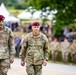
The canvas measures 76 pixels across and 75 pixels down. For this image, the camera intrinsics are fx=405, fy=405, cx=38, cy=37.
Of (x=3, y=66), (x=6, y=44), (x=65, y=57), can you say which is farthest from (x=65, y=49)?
(x=3, y=66)

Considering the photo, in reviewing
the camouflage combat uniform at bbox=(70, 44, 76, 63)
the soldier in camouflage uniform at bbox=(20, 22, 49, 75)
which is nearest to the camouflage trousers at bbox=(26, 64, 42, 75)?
the soldier in camouflage uniform at bbox=(20, 22, 49, 75)

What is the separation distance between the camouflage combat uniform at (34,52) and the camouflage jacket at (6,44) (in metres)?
0.41

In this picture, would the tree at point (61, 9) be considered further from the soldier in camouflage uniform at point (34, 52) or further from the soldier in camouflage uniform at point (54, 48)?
the soldier in camouflage uniform at point (34, 52)

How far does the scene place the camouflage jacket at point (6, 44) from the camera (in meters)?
9.48

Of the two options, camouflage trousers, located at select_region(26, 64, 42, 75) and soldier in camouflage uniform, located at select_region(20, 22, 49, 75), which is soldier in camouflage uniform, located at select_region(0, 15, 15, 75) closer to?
soldier in camouflage uniform, located at select_region(20, 22, 49, 75)

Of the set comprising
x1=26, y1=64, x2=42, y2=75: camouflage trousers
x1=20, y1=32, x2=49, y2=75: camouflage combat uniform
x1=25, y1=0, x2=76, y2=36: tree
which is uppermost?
x1=25, y1=0, x2=76, y2=36: tree

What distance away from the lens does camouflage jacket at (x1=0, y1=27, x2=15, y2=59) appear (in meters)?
9.48

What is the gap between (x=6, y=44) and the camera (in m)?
9.55

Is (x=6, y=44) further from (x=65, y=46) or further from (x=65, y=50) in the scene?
(x=65, y=50)

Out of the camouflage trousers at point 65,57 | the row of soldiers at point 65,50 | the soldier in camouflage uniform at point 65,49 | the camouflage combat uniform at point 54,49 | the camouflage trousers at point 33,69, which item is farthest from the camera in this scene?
the camouflage combat uniform at point 54,49

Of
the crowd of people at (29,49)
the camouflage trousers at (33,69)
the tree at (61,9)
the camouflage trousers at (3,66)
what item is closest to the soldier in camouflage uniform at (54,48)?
the tree at (61,9)

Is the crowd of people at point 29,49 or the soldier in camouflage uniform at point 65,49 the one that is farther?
the soldier in camouflage uniform at point 65,49

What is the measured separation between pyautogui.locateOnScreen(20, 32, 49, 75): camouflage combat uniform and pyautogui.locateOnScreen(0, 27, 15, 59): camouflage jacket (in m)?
0.41

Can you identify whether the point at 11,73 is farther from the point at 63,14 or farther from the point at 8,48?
the point at 63,14
